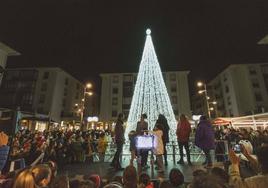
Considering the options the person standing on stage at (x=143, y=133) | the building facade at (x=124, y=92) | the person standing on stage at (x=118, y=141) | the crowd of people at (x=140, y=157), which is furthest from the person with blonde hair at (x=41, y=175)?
the building facade at (x=124, y=92)

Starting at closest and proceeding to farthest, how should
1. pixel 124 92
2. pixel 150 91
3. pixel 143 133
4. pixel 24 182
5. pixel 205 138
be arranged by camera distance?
1. pixel 24 182
2. pixel 143 133
3. pixel 205 138
4. pixel 150 91
5. pixel 124 92

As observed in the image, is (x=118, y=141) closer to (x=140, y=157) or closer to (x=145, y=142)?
(x=140, y=157)

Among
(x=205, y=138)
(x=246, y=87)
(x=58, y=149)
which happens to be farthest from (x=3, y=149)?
(x=246, y=87)

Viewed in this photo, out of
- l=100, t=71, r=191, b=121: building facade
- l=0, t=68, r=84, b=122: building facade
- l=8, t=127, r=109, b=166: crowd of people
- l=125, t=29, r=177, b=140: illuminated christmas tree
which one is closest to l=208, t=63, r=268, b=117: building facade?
l=100, t=71, r=191, b=121: building facade

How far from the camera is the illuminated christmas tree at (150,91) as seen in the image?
14.2 metres

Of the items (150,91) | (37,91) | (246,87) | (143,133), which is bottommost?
(143,133)

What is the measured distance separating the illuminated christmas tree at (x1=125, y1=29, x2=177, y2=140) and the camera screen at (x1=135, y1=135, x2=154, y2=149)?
8118 millimetres

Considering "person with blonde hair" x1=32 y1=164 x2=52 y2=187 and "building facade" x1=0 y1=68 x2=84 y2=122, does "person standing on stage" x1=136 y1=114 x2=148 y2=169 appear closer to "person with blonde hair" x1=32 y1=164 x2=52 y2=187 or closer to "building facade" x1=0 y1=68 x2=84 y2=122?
"person with blonde hair" x1=32 y1=164 x2=52 y2=187

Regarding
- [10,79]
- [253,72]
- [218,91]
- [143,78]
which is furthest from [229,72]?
[10,79]

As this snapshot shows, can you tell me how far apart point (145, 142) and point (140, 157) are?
1639 millimetres

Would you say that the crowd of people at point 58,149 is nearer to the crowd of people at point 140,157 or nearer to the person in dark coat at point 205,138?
the crowd of people at point 140,157

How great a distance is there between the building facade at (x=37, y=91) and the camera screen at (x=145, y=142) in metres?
43.2

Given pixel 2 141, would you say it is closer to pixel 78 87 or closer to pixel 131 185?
pixel 131 185

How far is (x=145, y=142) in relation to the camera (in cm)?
665
